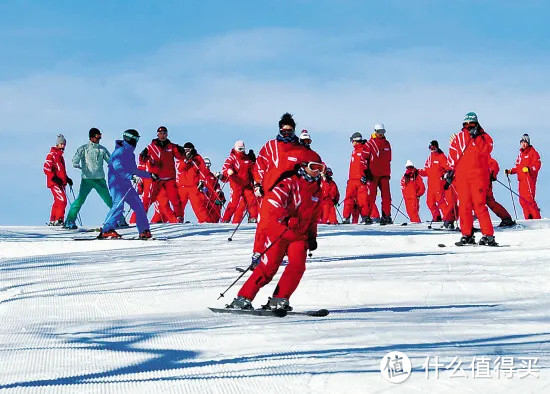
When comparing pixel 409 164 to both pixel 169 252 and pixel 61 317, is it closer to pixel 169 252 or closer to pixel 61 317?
pixel 169 252

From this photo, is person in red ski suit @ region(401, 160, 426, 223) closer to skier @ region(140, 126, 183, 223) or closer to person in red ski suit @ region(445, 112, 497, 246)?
skier @ region(140, 126, 183, 223)

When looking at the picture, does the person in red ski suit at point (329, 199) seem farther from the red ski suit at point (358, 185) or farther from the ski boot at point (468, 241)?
the ski boot at point (468, 241)

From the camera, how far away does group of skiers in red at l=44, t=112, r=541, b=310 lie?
7945 millimetres

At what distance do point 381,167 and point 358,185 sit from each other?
192 centimetres

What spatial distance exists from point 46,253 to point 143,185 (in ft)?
26.1

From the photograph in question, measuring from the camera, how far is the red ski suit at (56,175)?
21.0m

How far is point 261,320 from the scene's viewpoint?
293 inches

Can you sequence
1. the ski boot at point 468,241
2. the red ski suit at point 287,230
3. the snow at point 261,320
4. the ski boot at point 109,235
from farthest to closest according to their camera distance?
the ski boot at point 109,235 → the ski boot at point 468,241 → the red ski suit at point 287,230 → the snow at point 261,320

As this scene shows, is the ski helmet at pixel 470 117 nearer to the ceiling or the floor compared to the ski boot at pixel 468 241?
nearer to the ceiling

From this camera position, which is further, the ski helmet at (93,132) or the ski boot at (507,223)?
the ski helmet at (93,132)

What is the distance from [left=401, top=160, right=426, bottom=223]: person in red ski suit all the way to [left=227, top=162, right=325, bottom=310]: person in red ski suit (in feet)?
68.0

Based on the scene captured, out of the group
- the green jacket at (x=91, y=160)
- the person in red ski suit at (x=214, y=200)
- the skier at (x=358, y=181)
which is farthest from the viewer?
the person in red ski suit at (x=214, y=200)

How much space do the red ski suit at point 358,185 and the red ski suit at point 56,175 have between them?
5919mm

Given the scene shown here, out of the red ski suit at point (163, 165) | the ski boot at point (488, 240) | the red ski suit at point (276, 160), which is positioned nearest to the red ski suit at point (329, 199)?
the red ski suit at point (163, 165)
